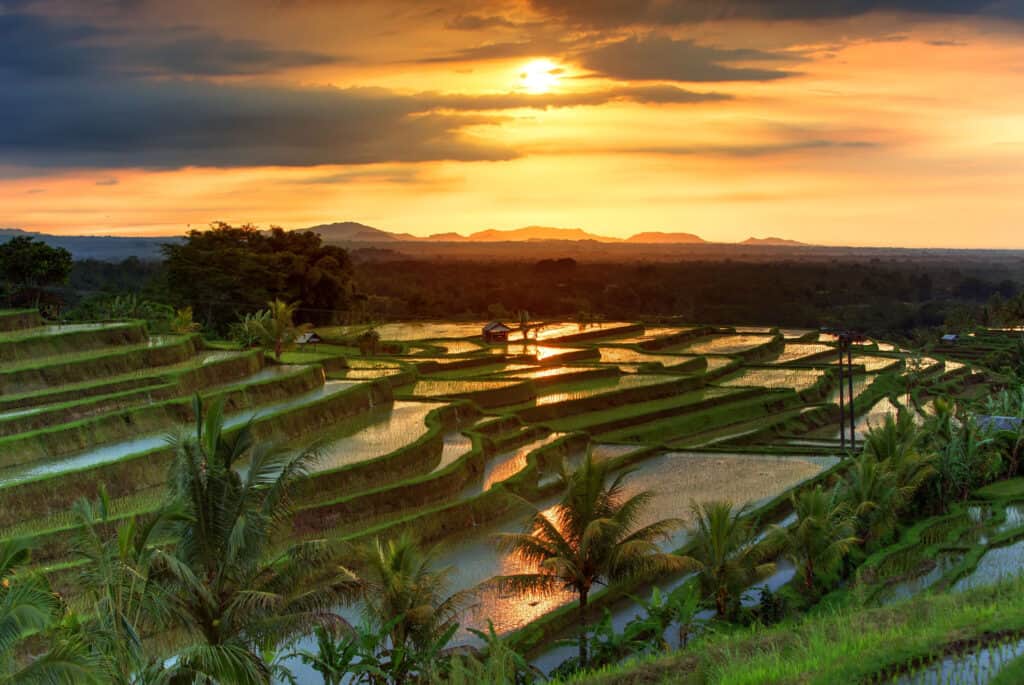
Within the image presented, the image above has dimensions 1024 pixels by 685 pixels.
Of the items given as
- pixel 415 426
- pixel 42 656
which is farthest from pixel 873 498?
pixel 42 656

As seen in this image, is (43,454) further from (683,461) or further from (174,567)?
(683,461)

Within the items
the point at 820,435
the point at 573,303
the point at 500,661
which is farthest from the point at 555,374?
the point at 573,303

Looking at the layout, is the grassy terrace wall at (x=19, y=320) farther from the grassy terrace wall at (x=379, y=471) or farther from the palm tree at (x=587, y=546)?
the palm tree at (x=587, y=546)

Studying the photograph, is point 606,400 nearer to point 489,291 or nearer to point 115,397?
point 115,397

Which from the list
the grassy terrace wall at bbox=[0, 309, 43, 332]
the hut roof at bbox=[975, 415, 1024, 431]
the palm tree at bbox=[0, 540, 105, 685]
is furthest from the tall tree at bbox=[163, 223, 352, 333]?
the palm tree at bbox=[0, 540, 105, 685]

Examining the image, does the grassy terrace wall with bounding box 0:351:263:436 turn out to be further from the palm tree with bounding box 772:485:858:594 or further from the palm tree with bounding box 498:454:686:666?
the palm tree with bounding box 772:485:858:594
